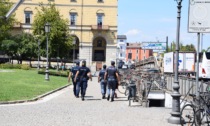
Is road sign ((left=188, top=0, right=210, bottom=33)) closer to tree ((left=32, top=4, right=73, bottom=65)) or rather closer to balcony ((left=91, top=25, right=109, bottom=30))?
tree ((left=32, top=4, right=73, bottom=65))

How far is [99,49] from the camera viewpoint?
298 feet

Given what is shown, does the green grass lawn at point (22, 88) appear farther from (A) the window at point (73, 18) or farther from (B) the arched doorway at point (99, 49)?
(B) the arched doorway at point (99, 49)

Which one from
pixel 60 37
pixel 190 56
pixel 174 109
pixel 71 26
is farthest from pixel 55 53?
pixel 174 109

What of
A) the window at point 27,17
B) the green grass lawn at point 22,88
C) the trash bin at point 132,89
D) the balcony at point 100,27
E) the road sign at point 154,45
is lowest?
the green grass lawn at point 22,88

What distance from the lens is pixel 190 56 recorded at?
44.3 m

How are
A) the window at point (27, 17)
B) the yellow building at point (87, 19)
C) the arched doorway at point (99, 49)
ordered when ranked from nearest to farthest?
the yellow building at point (87, 19) < the window at point (27, 17) < the arched doorway at point (99, 49)

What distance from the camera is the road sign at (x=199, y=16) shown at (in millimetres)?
11594

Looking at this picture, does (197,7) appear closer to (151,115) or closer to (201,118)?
(201,118)

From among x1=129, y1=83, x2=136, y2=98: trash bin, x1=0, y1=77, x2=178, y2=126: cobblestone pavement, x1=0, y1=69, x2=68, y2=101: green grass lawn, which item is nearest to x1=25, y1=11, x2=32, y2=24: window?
x1=0, y1=69, x2=68, y2=101: green grass lawn

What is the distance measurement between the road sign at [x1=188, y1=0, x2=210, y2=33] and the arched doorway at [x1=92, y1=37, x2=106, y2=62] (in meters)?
Answer: 78.9

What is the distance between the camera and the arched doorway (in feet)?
298

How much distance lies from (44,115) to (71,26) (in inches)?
3007

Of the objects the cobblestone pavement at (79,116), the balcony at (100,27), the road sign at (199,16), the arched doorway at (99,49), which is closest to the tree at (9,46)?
the balcony at (100,27)

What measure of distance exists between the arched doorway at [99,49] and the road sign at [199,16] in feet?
259
